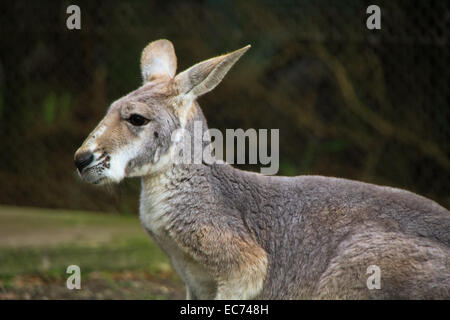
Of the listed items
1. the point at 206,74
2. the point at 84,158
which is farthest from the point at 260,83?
the point at 84,158

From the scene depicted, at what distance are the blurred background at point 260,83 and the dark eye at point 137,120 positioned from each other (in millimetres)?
3149

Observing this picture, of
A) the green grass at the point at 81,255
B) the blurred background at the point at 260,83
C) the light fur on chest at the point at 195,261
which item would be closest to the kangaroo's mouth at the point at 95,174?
the light fur on chest at the point at 195,261

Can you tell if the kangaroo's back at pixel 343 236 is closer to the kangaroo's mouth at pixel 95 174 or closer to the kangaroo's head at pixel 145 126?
the kangaroo's head at pixel 145 126

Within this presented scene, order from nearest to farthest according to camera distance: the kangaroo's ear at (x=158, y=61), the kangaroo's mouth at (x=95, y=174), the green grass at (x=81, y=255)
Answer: the kangaroo's mouth at (x=95, y=174) < the kangaroo's ear at (x=158, y=61) < the green grass at (x=81, y=255)

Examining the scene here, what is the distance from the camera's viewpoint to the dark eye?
4.25 metres

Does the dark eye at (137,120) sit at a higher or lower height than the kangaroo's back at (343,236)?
higher

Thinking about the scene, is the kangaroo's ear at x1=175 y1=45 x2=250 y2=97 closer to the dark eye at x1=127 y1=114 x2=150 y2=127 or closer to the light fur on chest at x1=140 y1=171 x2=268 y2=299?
→ the dark eye at x1=127 y1=114 x2=150 y2=127

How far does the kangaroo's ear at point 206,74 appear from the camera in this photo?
414cm

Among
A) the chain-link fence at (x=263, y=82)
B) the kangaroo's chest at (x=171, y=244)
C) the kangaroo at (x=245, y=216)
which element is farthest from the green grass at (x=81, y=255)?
the kangaroo at (x=245, y=216)

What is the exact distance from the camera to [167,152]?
4270 millimetres

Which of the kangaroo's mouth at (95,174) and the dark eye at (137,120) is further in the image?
the dark eye at (137,120)

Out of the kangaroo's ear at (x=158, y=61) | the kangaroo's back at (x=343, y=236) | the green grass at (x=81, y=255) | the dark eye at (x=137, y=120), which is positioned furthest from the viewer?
the green grass at (x=81, y=255)

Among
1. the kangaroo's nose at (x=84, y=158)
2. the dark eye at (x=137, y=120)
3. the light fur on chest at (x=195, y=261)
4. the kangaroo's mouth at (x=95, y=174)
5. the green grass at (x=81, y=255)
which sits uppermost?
the dark eye at (x=137, y=120)

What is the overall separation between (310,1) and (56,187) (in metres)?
3.93
